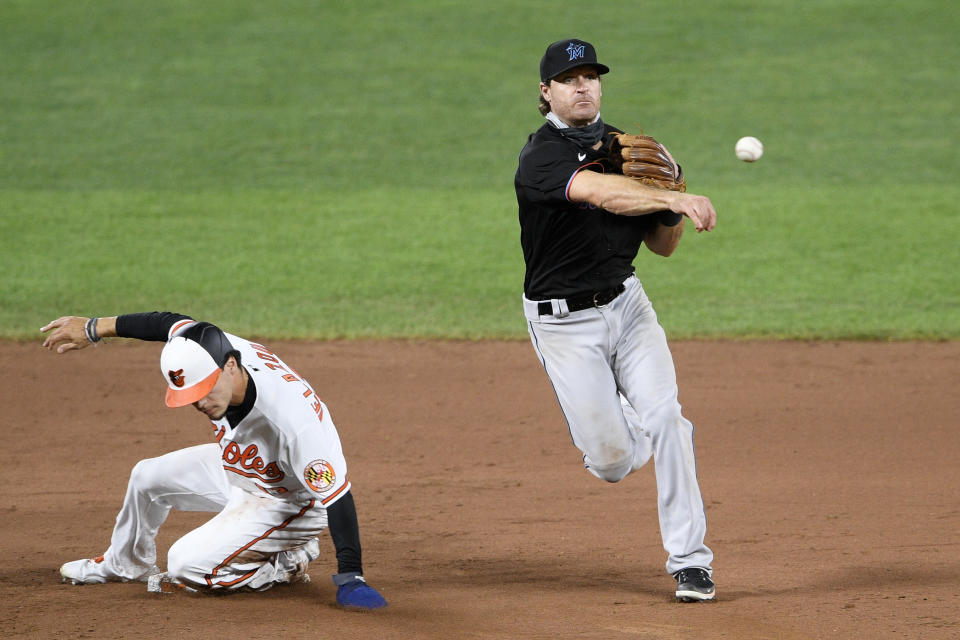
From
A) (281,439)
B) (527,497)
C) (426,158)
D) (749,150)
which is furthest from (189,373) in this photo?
(426,158)

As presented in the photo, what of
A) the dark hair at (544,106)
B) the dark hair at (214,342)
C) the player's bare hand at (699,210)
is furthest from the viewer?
the dark hair at (544,106)

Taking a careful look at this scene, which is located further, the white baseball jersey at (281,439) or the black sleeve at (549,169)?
the black sleeve at (549,169)

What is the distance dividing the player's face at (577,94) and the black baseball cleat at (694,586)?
1.94m

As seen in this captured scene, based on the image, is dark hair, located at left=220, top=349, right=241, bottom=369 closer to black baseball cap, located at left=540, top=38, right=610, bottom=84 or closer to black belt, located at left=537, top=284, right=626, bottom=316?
black belt, located at left=537, top=284, right=626, bottom=316

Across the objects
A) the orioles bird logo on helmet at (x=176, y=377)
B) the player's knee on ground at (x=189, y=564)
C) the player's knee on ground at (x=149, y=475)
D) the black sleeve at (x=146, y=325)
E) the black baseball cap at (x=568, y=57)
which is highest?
the black baseball cap at (x=568, y=57)

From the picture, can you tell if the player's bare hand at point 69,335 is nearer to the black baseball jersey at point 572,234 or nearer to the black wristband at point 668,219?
the black baseball jersey at point 572,234

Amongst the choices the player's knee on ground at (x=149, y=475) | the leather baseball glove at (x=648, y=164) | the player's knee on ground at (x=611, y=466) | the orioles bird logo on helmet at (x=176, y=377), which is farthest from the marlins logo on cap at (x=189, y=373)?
the leather baseball glove at (x=648, y=164)

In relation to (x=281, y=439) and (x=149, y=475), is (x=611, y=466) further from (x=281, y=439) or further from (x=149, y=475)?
(x=149, y=475)

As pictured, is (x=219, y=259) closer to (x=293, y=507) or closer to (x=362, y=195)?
(x=362, y=195)

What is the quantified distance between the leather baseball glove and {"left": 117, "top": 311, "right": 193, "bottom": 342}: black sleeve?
75.7 inches

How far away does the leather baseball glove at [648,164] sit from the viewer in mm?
4844

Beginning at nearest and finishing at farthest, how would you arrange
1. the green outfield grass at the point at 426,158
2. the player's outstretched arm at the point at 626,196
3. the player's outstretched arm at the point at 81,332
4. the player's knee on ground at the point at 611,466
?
the player's outstretched arm at the point at 626,196, the player's outstretched arm at the point at 81,332, the player's knee on ground at the point at 611,466, the green outfield grass at the point at 426,158

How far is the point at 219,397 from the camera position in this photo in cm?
452

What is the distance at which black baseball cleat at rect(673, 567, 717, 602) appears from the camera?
15.5 feet
